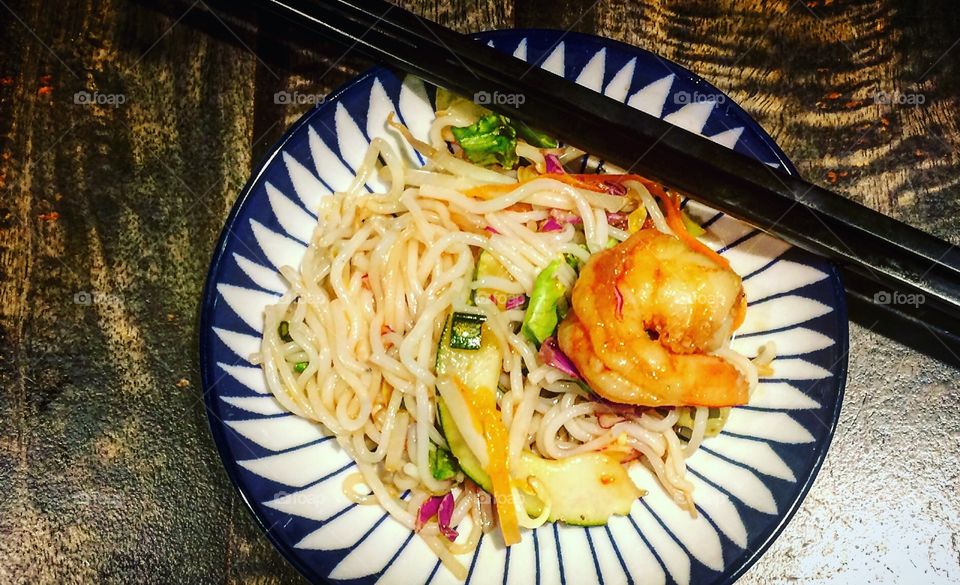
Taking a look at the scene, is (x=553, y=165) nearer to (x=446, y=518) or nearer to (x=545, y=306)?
(x=545, y=306)

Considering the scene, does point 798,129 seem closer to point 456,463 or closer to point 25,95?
point 456,463

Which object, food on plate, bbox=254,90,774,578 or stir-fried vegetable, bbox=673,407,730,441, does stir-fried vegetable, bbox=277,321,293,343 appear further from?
stir-fried vegetable, bbox=673,407,730,441

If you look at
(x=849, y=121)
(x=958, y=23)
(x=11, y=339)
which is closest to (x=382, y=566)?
(x=11, y=339)

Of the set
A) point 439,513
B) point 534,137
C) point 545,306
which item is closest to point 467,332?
point 545,306

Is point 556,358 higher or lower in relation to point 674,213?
lower

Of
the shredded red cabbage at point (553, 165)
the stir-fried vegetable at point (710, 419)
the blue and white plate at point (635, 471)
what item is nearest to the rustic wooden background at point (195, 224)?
the blue and white plate at point (635, 471)

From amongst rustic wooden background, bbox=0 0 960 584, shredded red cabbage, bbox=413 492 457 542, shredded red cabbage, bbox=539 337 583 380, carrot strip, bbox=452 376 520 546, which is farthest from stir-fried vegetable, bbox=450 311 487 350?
rustic wooden background, bbox=0 0 960 584
